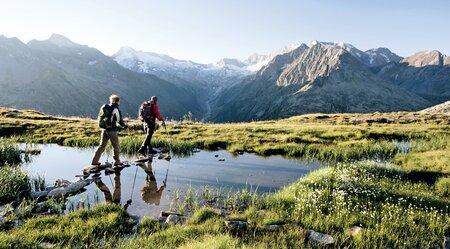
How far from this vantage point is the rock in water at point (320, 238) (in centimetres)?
956

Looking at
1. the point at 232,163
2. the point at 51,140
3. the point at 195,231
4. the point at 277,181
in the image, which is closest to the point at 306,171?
the point at 277,181

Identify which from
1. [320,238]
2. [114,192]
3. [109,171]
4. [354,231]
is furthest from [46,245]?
[109,171]

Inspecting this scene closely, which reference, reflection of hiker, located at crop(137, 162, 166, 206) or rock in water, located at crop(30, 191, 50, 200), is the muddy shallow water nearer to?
reflection of hiker, located at crop(137, 162, 166, 206)

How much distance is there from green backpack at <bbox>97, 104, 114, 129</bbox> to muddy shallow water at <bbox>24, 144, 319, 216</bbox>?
2.64 m

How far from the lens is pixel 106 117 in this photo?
18703 millimetres

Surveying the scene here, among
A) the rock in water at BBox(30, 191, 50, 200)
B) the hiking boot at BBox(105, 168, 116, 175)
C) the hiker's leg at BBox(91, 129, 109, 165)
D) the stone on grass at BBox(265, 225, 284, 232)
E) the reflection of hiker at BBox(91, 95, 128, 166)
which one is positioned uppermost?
the reflection of hiker at BBox(91, 95, 128, 166)

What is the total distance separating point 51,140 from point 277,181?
23.0 metres

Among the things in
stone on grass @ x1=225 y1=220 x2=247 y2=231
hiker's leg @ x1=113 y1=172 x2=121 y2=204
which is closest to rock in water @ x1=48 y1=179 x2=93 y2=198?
hiker's leg @ x1=113 y1=172 x2=121 y2=204

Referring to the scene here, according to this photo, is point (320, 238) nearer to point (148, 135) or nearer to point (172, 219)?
point (172, 219)

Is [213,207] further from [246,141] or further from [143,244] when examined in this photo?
[246,141]

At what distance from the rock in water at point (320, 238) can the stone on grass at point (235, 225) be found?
1965 mm

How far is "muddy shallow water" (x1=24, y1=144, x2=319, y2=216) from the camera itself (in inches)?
559

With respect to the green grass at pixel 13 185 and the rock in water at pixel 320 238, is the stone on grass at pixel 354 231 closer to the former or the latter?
the rock in water at pixel 320 238

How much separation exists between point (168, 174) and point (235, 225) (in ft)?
28.3
